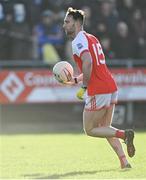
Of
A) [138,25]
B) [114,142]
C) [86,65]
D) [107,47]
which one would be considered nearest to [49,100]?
[107,47]

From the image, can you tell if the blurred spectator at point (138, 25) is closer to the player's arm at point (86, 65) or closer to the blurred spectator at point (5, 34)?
the blurred spectator at point (5, 34)

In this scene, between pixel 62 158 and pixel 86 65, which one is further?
pixel 62 158

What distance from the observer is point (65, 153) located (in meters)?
12.1

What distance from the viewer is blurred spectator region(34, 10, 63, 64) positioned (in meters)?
17.8

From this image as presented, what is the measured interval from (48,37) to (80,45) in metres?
8.34

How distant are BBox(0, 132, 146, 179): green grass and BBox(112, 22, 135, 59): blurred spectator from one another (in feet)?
11.8

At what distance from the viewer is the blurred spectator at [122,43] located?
18.3 meters

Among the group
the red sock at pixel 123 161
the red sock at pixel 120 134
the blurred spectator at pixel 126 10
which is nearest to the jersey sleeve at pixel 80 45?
the red sock at pixel 120 134

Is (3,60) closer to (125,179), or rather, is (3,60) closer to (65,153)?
(65,153)

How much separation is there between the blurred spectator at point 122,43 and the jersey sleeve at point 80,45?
8520mm

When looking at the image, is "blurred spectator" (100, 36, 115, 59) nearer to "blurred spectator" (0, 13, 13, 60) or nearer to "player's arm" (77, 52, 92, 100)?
"blurred spectator" (0, 13, 13, 60)

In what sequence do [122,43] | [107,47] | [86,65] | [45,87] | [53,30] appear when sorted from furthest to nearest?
[122,43]
[107,47]
[53,30]
[45,87]
[86,65]

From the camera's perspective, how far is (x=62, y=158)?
11281mm

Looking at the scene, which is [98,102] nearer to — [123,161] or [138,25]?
[123,161]
